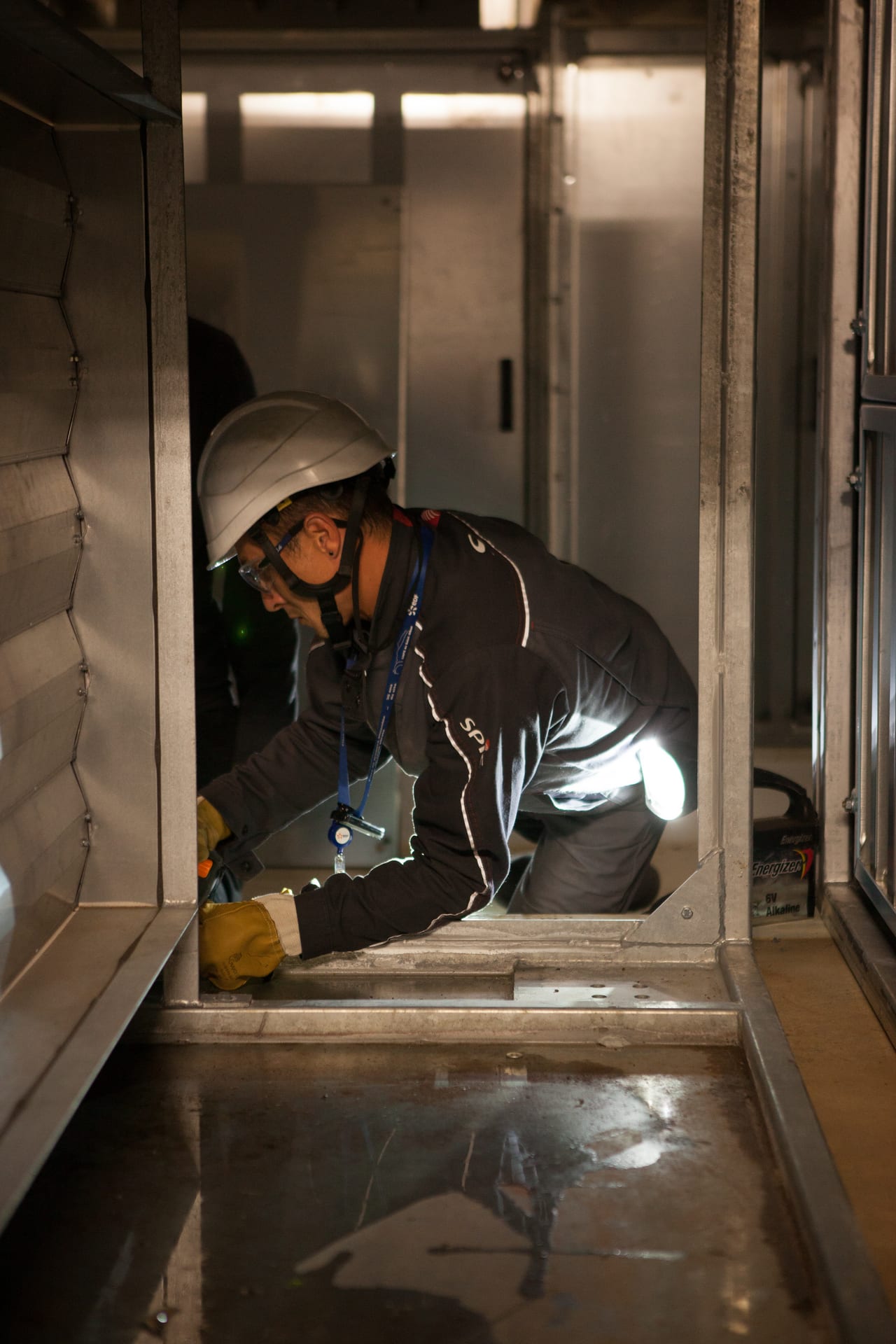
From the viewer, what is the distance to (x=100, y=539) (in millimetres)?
2072

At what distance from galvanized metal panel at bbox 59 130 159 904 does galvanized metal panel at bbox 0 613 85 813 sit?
0.16ft

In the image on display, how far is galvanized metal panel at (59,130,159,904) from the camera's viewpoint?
2.00 m

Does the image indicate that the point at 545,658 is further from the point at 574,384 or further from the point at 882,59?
the point at 574,384

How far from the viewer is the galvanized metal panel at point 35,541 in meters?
1.80

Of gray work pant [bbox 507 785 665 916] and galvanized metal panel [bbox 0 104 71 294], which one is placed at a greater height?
galvanized metal panel [bbox 0 104 71 294]

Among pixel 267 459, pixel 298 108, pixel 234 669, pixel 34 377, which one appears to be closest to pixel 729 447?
pixel 267 459

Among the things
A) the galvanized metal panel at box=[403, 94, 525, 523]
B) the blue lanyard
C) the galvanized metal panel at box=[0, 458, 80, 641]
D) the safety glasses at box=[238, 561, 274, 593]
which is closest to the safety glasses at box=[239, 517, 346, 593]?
the safety glasses at box=[238, 561, 274, 593]

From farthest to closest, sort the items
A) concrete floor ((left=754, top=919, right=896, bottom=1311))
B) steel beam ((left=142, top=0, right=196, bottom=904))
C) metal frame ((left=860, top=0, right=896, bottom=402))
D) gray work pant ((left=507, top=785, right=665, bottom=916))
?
gray work pant ((left=507, top=785, right=665, bottom=916)) → metal frame ((left=860, top=0, right=896, bottom=402)) → steel beam ((left=142, top=0, right=196, bottom=904)) → concrete floor ((left=754, top=919, right=896, bottom=1311))

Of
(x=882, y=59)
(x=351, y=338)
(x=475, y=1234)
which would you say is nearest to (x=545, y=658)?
(x=475, y=1234)

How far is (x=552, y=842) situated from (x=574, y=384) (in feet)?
6.76

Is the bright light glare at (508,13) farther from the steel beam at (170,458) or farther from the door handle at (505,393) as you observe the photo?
the steel beam at (170,458)

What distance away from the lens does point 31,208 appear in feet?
6.16

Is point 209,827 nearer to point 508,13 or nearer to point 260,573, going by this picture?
point 260,573

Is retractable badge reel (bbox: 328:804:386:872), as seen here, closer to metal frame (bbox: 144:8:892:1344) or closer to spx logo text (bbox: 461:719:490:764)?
metal frame (bbox: 144:8:892:1344)
